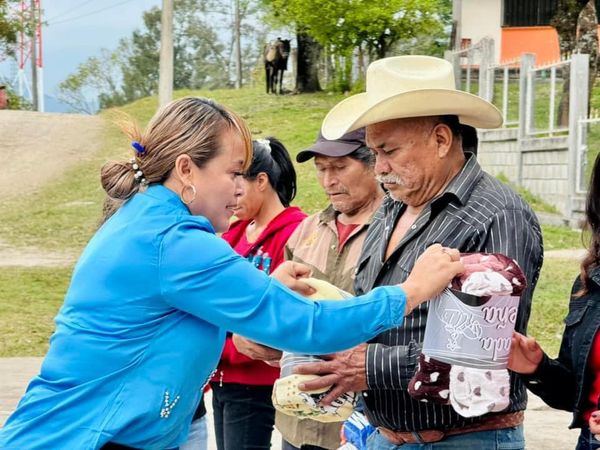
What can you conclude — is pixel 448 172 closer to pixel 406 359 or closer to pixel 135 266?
pixel 406 359

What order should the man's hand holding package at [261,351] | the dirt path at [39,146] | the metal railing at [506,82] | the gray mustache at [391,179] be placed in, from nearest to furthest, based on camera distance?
1. the gray mustache at [391,179]
2. the man's hand holding package at [261,351]
3. the metal railing at [506,82]
4. the dirt path at [39,146]

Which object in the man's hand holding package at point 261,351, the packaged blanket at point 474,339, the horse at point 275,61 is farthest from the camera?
the horse at point 275,61

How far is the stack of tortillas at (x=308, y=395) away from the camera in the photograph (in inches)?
123

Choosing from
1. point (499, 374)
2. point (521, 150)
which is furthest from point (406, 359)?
point (521, 150)

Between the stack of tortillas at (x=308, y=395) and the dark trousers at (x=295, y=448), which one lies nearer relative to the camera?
the stack of tortillas at (x=308, y=395)

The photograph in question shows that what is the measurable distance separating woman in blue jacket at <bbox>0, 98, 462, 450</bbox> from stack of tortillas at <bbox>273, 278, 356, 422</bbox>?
33 centimetres

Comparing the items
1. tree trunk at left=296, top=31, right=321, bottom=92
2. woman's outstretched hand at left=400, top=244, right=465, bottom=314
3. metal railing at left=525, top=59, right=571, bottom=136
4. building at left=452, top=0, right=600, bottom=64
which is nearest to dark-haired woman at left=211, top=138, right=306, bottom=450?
woman's outstretched hand at left=400, top=244, right=465, bottom=314

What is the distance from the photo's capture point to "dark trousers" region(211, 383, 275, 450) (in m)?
4.73

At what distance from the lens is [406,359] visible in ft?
9.81

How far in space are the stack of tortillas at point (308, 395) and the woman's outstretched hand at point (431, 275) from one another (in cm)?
42

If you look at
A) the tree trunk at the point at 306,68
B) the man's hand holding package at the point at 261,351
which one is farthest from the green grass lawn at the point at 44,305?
the tree trunk at the point at 306,68

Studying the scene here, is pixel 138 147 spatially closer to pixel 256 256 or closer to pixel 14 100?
pixel 256 256

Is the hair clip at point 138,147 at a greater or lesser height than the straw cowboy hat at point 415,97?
lesser

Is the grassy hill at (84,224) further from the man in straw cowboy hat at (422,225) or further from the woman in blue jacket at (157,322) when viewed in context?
the man in straw cowboy hat at (422,225)
